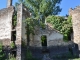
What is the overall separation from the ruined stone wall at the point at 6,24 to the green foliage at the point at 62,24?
558 centimetres

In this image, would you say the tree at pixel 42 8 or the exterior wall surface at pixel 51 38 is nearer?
the exterior wall surface at pixel 51 38

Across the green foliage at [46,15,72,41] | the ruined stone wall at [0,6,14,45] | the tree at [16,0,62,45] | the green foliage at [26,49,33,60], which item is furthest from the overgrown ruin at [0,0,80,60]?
the tree at [16,0,62,45]

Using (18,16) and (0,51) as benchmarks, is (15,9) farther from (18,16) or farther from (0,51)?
(0,51)

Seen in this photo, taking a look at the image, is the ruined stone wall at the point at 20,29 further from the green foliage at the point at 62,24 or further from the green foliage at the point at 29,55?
the green foliage at the point at 62,24

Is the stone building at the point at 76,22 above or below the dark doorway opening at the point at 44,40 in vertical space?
above

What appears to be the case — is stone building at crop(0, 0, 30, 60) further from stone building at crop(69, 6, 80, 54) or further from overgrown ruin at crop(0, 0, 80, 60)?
Result: stone building at crop(69, 6, 80, 54)

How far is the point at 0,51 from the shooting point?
27438 millimetres

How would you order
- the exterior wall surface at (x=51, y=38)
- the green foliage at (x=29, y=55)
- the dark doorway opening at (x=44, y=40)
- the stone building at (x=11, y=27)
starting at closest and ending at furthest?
the green foliage at (x=29, y=55) < the stone building at (x=11, y=27) < the exterior wall surface at (x=51, y=38) < the dark doorway opening at (x=44, y=40)

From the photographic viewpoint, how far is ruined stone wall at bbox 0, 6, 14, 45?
28.7 meters

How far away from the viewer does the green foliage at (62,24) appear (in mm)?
29875

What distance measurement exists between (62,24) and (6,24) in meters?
7.80

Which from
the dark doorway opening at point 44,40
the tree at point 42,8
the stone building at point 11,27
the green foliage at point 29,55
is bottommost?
the green foliage at point 29,55

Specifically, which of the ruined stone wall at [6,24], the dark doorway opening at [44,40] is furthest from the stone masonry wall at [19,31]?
the dark doorway opening at [44,40]

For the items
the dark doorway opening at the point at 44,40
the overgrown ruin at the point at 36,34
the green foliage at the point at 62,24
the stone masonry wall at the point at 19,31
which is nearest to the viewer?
the stone masonry wall at the point at 19,31
